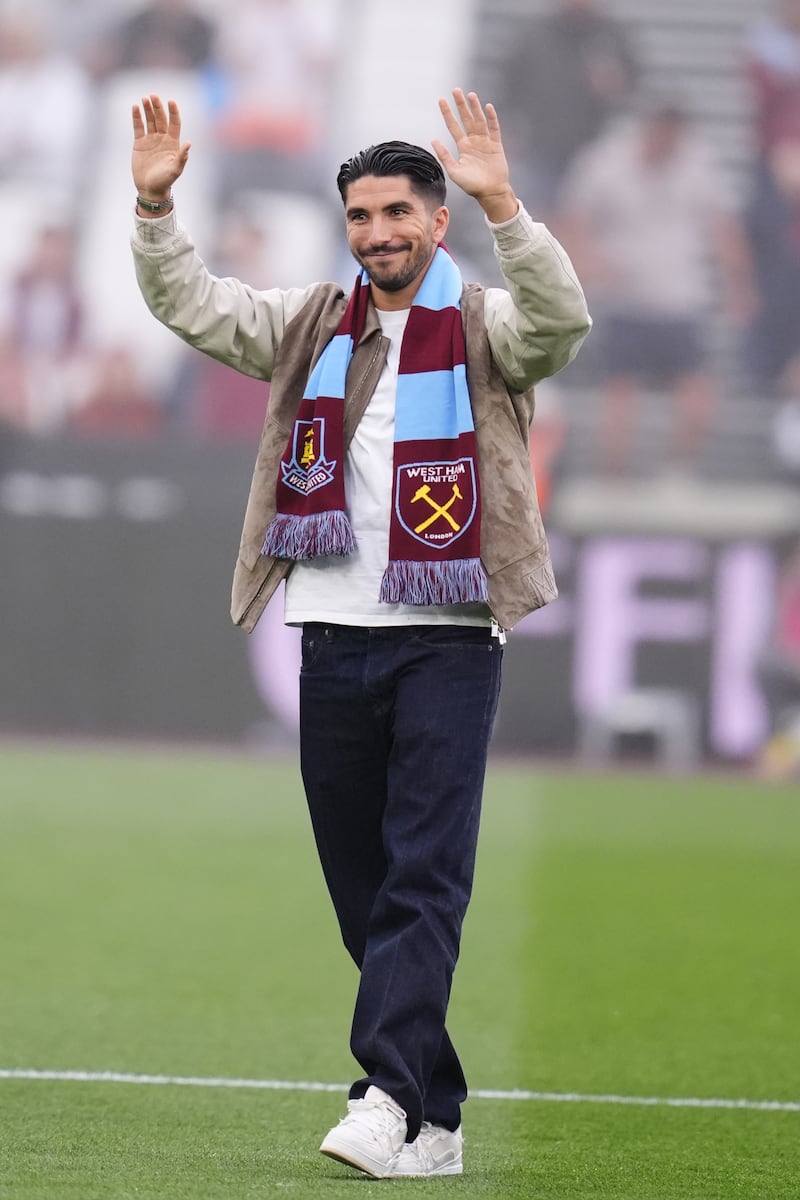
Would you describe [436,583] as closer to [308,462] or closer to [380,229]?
[308,462]

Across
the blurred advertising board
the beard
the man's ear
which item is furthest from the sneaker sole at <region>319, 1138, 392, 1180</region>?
the blurred advertising board

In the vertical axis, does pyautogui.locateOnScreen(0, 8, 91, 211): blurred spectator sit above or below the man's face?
above

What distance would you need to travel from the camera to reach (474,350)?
3.76 meters

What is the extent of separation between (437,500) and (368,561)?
0.61 feet

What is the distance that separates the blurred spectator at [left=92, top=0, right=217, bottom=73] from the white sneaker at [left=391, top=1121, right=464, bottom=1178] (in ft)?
51.3

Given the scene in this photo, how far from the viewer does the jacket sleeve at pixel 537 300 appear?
3529mm

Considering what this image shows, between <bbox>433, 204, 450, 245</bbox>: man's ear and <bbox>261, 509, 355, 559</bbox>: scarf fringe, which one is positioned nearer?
<bbox>261, 509, 355, 559</bbox>: scarf fringe

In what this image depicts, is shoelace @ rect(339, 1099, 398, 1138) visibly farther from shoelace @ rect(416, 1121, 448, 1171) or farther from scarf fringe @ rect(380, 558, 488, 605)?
scarf fringe @ rect(380, 558, 488, 605)

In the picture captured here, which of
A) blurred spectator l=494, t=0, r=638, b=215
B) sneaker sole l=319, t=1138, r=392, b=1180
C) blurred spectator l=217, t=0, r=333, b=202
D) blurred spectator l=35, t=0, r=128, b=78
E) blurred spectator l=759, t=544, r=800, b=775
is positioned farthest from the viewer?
blurred spectator l=35, t=0, r=128, b=78

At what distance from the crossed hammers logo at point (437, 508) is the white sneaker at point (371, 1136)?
38.8 inches

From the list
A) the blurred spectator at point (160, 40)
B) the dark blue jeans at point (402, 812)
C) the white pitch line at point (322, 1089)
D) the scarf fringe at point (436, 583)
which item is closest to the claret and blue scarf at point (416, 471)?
the scarf fringe at point (436, 583)

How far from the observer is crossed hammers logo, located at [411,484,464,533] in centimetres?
366

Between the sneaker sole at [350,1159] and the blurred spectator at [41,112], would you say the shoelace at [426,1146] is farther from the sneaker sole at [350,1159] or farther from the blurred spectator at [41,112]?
the blurred spectator at [41,112]

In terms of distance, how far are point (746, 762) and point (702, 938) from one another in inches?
296
